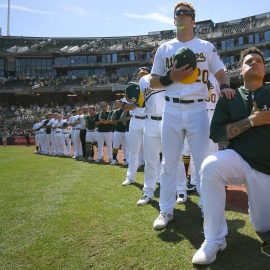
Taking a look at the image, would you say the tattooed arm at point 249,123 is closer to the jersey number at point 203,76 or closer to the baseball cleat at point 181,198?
the jersey number at point 203,76

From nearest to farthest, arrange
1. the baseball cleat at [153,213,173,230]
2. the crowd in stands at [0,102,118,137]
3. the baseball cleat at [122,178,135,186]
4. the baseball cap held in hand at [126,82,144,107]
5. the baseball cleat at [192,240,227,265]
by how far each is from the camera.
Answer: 1. the baseball cleat at [192,240,227,265]
2. the baseball cleat at [153,213,173,230]
3. the baseball cap held in hand at [126,82,144,107]
4. the baseball cleat at [122,178,135,186]
5. the crowd in stands at [0,102,118,137]

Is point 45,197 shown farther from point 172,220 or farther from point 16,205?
point 172,220

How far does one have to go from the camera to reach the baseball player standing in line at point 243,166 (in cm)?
332

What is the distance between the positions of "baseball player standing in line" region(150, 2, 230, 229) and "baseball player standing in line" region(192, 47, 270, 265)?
0.84 m

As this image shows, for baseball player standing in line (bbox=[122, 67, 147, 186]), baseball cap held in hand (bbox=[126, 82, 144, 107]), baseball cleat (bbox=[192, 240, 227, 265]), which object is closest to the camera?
baseball cleat (bbox=[192, 240, 227, 265])

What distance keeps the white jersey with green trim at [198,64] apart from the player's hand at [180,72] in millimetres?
211

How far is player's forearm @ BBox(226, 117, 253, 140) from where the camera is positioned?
337cm

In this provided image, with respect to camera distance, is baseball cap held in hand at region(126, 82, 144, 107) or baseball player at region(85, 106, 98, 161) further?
baseball player at region(85, 106, 98, 161)

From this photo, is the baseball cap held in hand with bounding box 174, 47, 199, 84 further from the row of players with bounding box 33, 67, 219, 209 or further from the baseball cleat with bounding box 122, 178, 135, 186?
the baseball cleat with bounding box 122, 178, 135, 186

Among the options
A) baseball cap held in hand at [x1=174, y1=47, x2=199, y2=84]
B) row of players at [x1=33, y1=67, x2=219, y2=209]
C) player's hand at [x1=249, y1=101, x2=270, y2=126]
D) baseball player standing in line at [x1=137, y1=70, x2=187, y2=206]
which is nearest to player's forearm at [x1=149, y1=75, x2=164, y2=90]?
baseball cap held in hand at [x1=174, y1=47, x2=199, y2=84]

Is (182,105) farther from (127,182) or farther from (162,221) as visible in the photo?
(127,182)

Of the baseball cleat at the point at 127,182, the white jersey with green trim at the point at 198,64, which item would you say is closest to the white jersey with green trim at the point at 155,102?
the white jersey with green trim at the point at 198,64

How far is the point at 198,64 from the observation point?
178 inches

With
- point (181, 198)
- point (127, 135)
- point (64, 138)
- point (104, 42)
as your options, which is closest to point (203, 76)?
point (181, 198)
